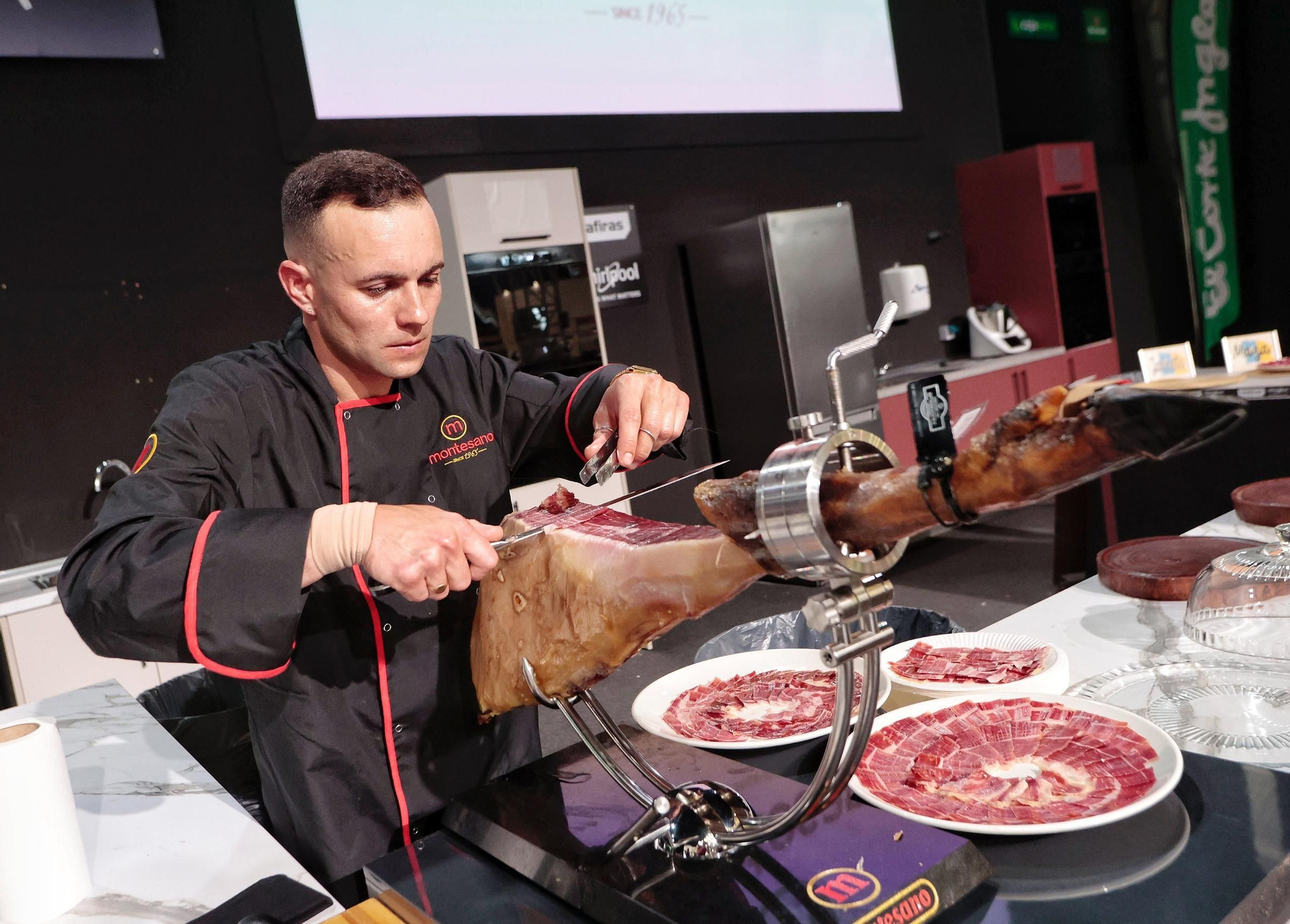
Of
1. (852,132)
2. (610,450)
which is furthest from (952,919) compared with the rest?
(852,132)

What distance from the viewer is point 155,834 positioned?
4.24 ft

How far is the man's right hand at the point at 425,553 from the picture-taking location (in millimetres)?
1018

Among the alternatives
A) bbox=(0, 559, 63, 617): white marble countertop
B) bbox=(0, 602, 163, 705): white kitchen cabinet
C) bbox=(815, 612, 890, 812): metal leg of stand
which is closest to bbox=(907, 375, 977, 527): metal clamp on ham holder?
bbox=(815, 612, 890, 812): metal leg of stand

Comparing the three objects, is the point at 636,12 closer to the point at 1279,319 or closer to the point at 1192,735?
the point at 1192,735

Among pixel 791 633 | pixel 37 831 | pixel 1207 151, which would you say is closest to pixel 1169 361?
pixel 791 633

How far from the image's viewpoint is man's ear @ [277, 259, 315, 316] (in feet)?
4.58

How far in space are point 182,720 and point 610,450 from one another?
1.31 m

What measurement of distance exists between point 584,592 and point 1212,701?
874 millimetres

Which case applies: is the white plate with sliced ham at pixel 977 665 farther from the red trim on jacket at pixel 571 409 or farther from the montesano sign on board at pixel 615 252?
the montesano sign on board at pixel 615 252

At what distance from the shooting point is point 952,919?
2.71 ft

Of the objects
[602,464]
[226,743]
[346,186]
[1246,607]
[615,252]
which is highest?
[615,252]

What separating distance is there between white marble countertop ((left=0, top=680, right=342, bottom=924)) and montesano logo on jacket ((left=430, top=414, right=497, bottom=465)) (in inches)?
23.3

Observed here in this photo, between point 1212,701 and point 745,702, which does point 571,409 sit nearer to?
point 745,702

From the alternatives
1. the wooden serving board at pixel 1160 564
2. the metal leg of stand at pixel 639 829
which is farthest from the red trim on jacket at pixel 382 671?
the wooden serving board at pixel 1160 564
